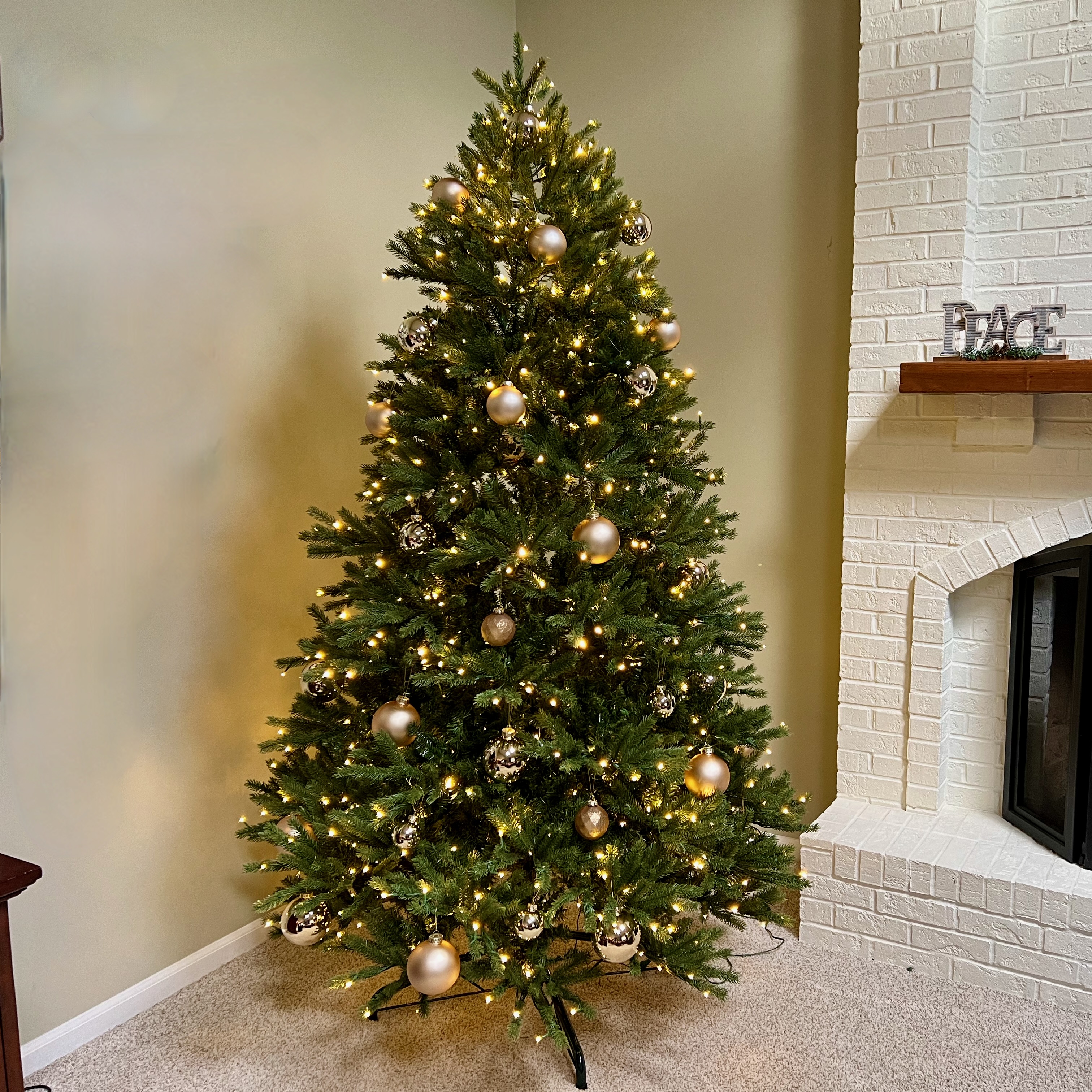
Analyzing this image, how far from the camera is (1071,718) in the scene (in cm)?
244

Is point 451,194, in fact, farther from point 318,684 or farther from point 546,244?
point 318,684

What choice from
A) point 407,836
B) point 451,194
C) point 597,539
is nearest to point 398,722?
point 407,836

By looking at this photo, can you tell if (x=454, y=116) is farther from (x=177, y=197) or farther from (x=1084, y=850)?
(x=1084, y=850)

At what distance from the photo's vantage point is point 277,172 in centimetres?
247

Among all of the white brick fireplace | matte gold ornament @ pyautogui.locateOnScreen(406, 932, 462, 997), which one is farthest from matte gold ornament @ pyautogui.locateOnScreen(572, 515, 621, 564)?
the white brick fireplace

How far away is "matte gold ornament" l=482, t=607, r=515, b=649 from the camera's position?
6.08ft

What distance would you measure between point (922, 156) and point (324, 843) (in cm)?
221

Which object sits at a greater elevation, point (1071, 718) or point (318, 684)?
point (318, 684)

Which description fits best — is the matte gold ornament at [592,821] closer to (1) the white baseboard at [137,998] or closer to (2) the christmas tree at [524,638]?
(2) the christmas tree at [524,638]

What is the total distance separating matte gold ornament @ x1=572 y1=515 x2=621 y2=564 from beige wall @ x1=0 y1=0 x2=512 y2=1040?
1.02 metres

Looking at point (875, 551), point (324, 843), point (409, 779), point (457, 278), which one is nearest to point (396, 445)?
point (457, 278)

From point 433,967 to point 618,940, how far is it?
0.35 meters

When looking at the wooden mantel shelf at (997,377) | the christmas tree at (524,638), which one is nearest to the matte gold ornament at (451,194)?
the christmas tree at (524,638)

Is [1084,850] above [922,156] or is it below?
below
